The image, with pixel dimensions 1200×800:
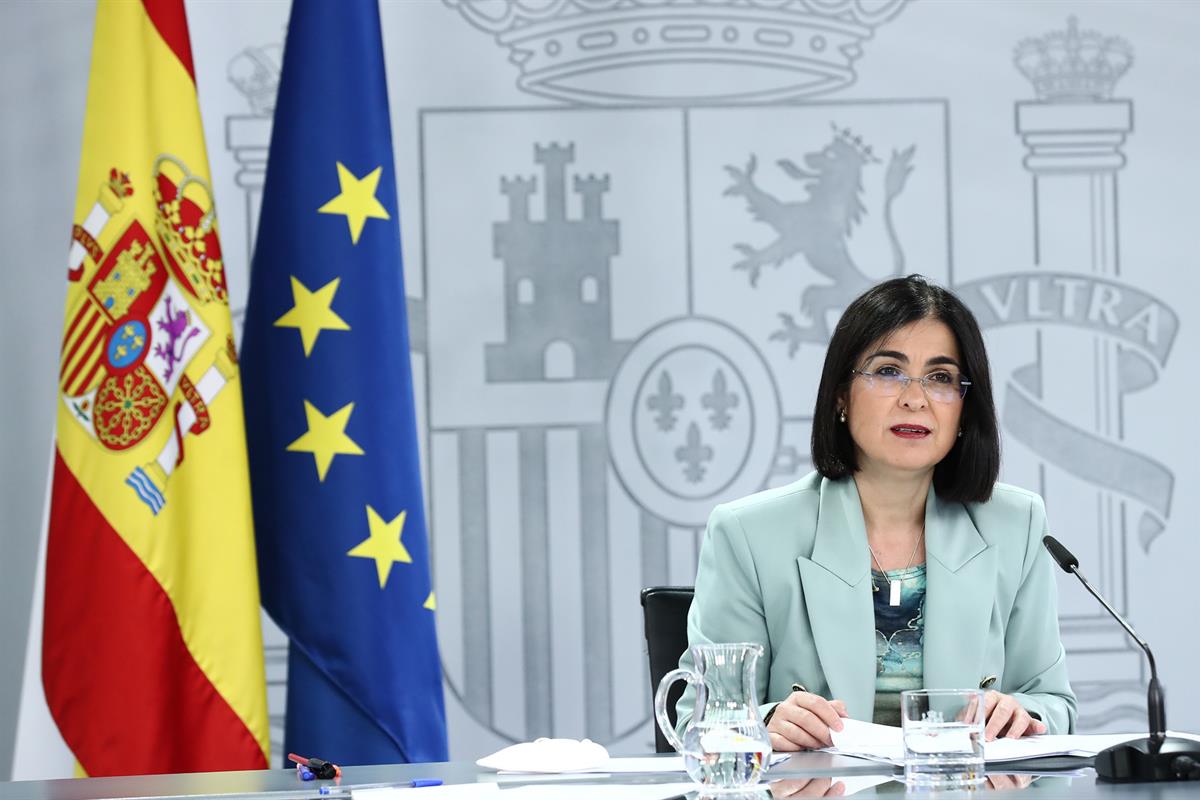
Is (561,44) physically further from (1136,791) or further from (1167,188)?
(1136,791)

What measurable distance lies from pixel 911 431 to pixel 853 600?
292mm

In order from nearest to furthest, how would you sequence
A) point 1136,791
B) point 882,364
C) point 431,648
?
point 1136,791 → point 882,364 → point 431,648

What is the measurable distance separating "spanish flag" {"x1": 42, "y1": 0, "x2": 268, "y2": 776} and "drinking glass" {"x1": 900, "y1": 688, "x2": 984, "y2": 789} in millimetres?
1654

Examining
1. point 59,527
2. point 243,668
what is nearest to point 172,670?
point 243,668

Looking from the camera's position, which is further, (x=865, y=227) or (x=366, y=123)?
(x=865, y=227)

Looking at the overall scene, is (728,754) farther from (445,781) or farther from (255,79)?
(255,79)

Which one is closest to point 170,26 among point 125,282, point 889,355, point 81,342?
point 125,282

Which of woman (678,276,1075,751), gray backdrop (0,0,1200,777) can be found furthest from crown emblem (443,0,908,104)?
woman (678,276,1075,751)

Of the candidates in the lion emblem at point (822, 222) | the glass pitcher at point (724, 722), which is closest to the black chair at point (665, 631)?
the glass pitcher at point (724, 722)

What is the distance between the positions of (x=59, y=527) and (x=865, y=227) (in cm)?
200

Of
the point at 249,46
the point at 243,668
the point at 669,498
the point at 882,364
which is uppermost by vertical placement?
the point at 249,46

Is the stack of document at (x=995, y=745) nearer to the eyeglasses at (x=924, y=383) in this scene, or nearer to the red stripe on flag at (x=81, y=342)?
the eyeglasses at (x=924, y=383)

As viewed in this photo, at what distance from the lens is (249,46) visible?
133 inches

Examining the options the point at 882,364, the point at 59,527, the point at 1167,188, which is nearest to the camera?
the point at 882,364
